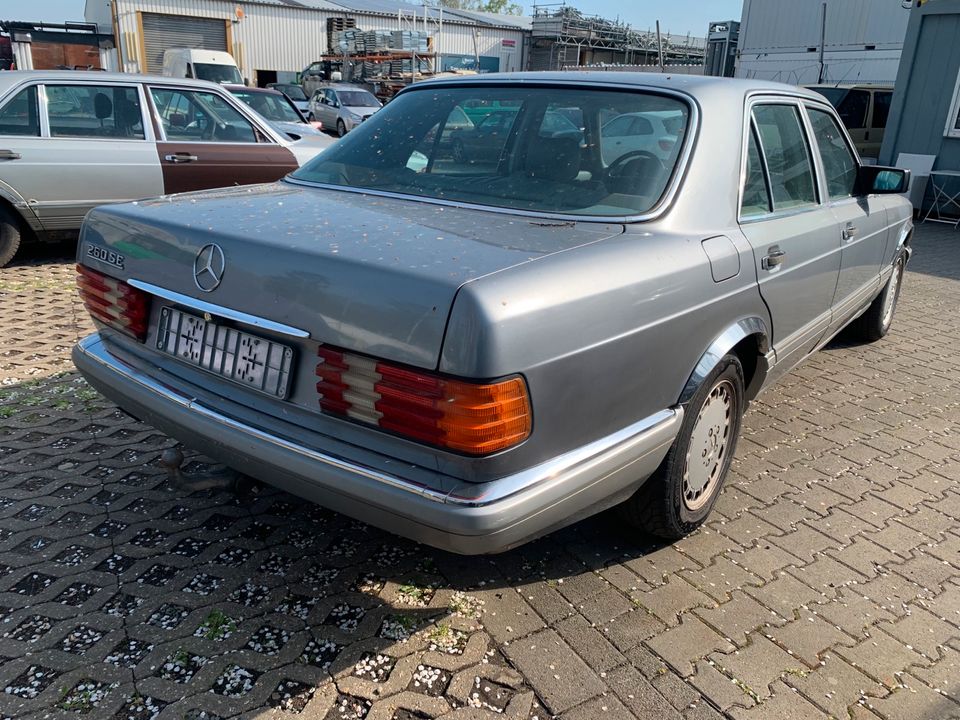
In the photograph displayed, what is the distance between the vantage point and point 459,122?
10.3 feet

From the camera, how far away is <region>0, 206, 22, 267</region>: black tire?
6254mm

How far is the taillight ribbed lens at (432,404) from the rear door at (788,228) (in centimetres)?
143

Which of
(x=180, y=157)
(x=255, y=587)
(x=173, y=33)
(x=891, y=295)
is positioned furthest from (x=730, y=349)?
(x=173, y=33)

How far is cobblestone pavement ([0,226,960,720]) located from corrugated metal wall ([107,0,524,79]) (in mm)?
33610

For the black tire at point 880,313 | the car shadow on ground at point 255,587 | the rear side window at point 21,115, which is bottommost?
the car shadow on ground at point 255,587

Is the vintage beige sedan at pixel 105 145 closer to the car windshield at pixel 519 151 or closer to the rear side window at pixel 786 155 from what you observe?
the car windshield at pixel 519 151

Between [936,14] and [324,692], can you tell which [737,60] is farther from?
[324,692]

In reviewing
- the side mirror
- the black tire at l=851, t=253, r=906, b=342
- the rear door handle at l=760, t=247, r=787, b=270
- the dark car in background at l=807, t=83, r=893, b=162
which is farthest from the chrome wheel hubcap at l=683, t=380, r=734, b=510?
the dark car in background at l=807, t=83, r=893, b=162

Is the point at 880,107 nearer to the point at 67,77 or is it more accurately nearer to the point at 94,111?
the point at 94,111

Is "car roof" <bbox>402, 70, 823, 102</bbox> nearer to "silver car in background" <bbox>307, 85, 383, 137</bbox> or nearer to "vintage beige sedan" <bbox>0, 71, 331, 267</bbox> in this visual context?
"vintage beige sedan" <bbox>0, 71, 331, 267</bbox>

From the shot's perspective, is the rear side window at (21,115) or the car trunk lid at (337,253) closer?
the car trunk lid at (337,253)

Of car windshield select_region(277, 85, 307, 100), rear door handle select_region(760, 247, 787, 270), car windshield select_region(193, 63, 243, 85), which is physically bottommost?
rear door handle select_region(760, 247, 787, 270)

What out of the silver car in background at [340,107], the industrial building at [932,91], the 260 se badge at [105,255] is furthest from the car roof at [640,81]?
the silver car in background at [340,107]

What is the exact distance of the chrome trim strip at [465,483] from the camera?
1.94 metres
